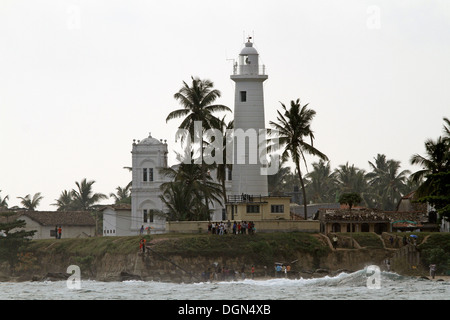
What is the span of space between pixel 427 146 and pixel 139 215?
32413 mm

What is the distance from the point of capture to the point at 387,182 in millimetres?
129750

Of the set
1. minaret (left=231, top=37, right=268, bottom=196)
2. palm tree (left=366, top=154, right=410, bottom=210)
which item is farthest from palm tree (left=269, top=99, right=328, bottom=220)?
palm tree (left=366, top=154, right=410, bottom=210)

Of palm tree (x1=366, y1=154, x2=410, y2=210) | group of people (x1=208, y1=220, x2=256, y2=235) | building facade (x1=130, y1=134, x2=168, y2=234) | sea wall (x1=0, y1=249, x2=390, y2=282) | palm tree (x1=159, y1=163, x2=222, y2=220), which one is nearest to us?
sea wall (x1=0, y1=249, x2=390, y2=282)

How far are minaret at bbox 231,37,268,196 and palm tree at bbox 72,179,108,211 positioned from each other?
141 feet

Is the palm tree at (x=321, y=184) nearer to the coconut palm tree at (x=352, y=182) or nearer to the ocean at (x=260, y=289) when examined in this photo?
the coconut palm tree at (x=352, y=182)

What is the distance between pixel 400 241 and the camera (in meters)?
84.9

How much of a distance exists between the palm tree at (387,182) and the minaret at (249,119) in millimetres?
34922

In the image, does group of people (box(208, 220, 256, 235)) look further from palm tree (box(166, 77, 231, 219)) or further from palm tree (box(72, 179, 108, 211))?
palm tree (box(72, 179, 108, 211))

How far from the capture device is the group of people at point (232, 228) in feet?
284

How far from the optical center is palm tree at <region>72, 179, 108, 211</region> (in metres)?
134

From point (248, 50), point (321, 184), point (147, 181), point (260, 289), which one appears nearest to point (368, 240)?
point (260, 289)

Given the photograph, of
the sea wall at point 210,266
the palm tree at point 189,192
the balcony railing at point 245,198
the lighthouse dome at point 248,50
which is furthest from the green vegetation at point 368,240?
the lighthouse dome at point 248,50
